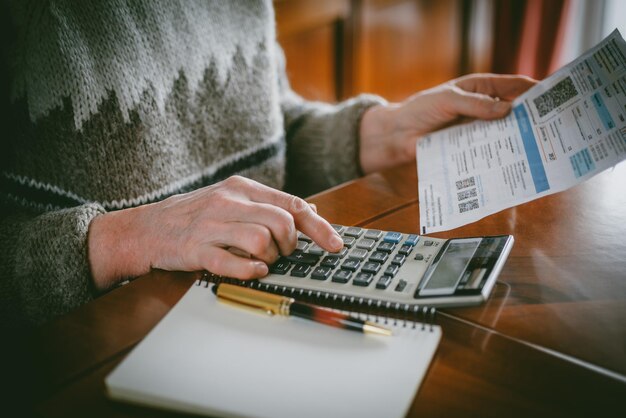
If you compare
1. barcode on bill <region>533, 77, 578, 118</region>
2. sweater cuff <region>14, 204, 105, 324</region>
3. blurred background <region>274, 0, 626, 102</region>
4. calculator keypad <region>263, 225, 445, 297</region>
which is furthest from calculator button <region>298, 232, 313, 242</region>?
blurred background <region>274, 0, 626, 102</region>

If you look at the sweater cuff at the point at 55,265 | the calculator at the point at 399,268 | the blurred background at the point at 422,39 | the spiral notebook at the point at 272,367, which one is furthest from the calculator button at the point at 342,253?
the blurred background at the point at 422,39

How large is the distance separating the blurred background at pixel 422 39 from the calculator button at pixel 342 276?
1566 millimetres

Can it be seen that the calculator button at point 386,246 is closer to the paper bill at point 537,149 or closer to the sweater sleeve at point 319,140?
the paper bill at point 537,149

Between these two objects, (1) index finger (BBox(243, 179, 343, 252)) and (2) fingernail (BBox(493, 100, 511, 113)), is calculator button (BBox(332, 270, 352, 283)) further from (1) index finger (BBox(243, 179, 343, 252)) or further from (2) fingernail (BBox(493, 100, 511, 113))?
(2) fingernail (BBox(493, 100, 511, 113))

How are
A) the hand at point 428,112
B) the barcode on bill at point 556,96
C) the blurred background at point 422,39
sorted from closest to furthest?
the barcode on bill at point 556,96 < the hand at point 428,112 < the blurred background at point 422,39

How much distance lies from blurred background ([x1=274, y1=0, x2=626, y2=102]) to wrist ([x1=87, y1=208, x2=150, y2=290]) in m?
1.48

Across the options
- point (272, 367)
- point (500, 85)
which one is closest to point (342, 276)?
point (272, 367)

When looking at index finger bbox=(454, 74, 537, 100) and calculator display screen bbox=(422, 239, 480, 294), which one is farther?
index finger bbox=(454, 74, 537, 100)

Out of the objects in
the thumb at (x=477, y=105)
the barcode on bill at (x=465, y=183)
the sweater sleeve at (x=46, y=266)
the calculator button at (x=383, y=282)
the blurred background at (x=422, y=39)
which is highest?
the thumb at (x=477, y=105)

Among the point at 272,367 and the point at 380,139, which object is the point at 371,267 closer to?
the point at 272,367

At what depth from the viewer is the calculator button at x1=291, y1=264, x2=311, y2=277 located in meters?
0.50

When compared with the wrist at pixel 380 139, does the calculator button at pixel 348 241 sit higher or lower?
higher

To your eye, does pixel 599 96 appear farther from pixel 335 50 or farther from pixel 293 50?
pixel 335 50

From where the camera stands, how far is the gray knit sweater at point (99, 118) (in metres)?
0.57
